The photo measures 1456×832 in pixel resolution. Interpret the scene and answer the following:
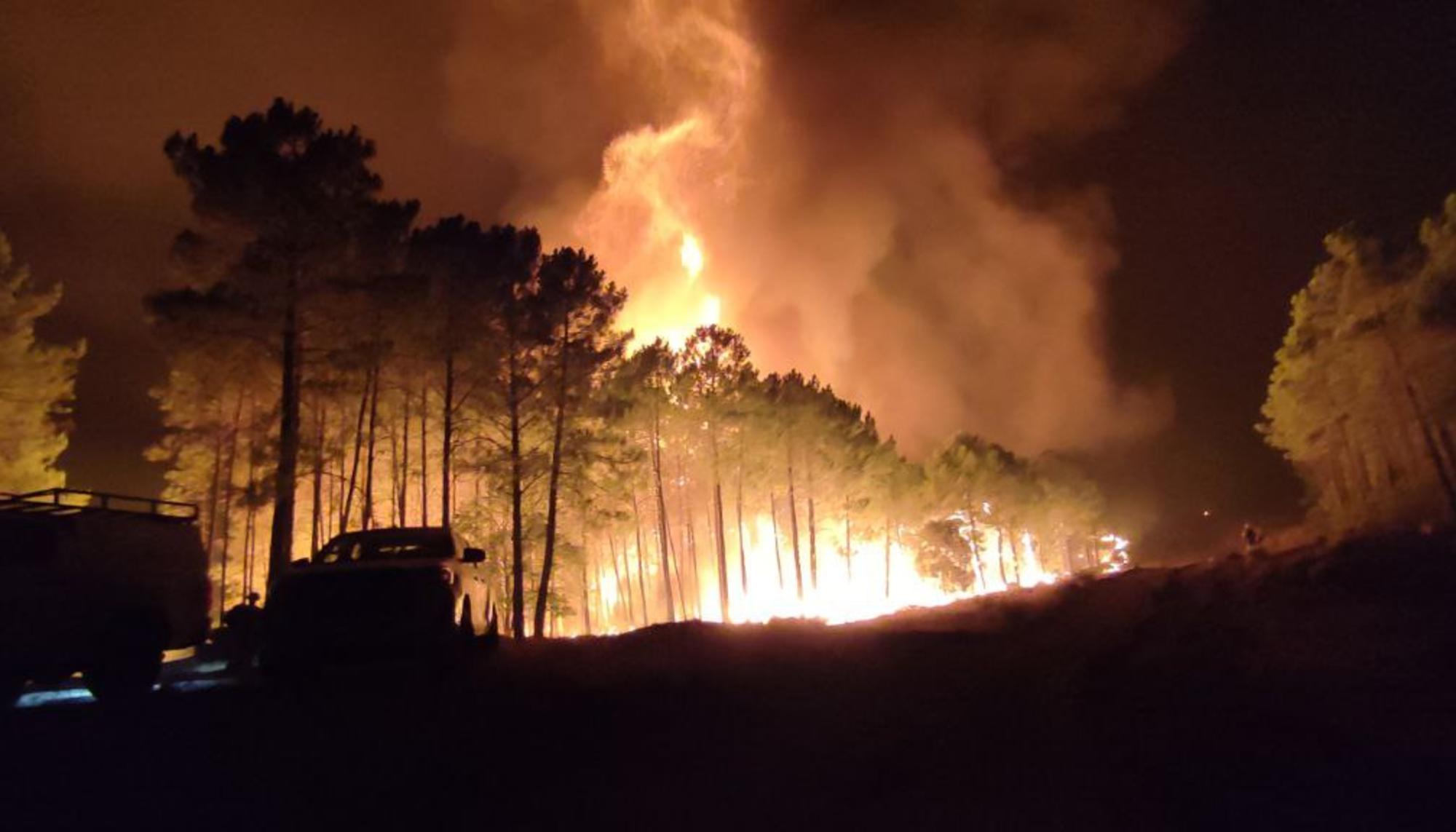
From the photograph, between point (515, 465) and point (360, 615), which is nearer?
point (360, 615)

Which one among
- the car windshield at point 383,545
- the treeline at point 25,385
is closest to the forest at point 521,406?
the treeline at point 25,385

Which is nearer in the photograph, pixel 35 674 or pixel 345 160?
pixel 35 674

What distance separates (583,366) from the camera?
2903cm

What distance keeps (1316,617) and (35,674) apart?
47.9ft

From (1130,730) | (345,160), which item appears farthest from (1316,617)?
(345,160)

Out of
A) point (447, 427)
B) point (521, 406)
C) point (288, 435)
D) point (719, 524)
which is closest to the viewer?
point (288, 435)

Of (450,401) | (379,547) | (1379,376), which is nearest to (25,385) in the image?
(450,401)

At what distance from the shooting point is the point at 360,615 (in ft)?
32.7

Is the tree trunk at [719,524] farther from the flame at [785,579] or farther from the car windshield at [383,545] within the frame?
the car windshield at [383,545]

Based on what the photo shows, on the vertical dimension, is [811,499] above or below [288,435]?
above

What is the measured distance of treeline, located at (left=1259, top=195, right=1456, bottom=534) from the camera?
34938mm

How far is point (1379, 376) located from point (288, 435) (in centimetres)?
4209

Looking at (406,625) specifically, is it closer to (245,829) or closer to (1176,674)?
(245,829)

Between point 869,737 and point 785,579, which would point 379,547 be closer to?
point 869,737
